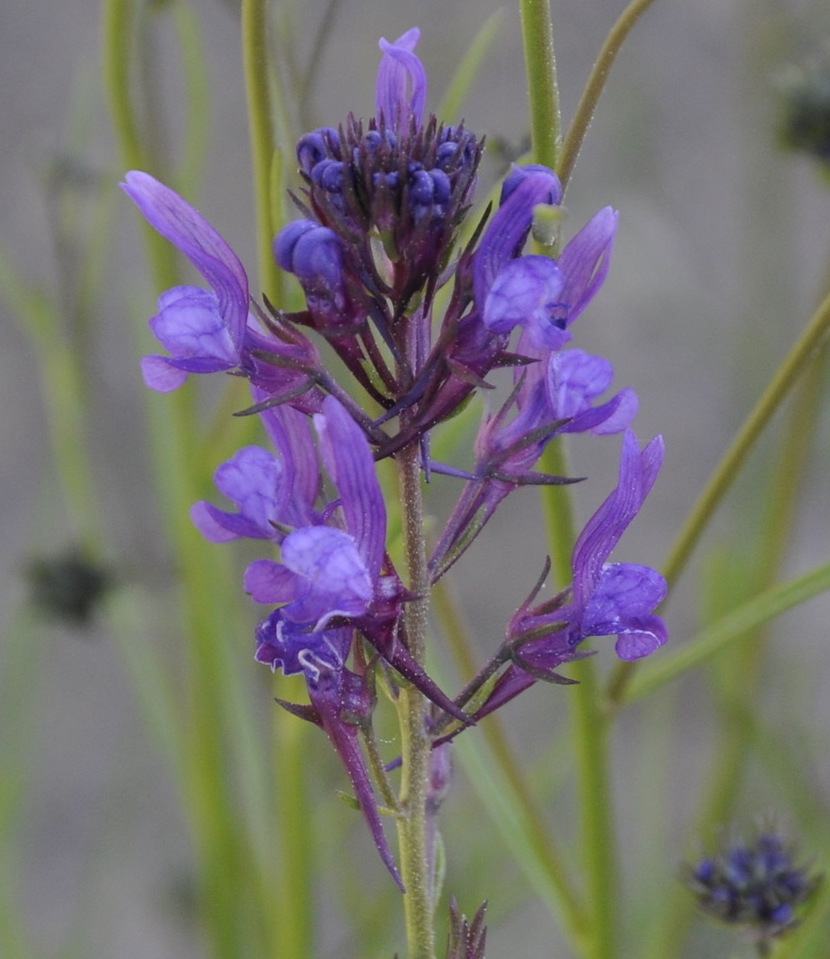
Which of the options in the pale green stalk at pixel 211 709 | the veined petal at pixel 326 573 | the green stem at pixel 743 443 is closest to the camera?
the veined petal at pixel 326 573

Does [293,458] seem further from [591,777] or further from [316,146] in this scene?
[591,777]

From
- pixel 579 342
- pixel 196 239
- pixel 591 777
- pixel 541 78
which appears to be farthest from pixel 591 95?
pixel 579 342

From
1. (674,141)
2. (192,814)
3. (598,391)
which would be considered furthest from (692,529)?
(674,141)

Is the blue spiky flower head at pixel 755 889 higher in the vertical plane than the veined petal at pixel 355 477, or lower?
lower

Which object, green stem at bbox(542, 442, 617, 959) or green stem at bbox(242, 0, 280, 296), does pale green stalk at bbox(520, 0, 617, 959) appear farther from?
green stem at bbox(242, 0, 280, 296)

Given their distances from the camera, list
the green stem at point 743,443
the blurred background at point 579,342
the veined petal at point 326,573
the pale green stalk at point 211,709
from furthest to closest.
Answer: the blurred background at point 579,342
the pale green stalk at point 211,709
the green stem at point 743,443
the veined petal at point 326,573

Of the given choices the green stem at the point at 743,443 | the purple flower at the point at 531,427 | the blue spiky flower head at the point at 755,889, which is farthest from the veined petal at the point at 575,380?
the blue spiky flower head at the point at 755,889

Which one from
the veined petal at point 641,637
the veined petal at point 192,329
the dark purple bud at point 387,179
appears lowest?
the veined petal at point 641,637

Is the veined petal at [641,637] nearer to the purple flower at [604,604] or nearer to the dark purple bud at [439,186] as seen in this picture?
the purple flower at [604,604]
